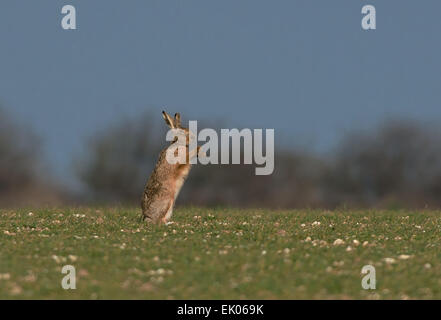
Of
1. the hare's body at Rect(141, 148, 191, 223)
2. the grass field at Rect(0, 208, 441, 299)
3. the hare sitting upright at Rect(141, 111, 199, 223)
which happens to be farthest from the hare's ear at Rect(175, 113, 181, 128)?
the grass field at Rect(0, 208, 441, 299)

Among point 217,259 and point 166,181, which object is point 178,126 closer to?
point 166,181

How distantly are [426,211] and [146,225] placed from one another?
13368 millimetres

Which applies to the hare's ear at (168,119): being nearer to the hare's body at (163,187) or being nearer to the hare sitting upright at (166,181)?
the hare sitting upright at (166,181)

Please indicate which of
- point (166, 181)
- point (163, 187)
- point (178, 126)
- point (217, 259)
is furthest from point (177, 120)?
point (217, 259)

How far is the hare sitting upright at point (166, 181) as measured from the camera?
21344 mm

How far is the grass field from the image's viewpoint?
1224 cm

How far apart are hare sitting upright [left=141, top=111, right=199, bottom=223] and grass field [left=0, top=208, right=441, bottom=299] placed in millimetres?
636

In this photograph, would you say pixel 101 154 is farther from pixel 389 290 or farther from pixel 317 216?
pixel 389 290

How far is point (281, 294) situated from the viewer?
12.0 m

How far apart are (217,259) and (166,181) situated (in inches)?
288

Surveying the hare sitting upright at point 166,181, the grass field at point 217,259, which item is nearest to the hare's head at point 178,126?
the hare sitting upright at point 166,181
